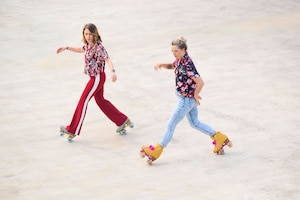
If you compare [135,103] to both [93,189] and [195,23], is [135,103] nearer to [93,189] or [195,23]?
[93,189]

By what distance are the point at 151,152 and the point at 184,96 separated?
35.0 inches

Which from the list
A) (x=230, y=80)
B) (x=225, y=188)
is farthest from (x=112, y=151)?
(x=230, y=80)

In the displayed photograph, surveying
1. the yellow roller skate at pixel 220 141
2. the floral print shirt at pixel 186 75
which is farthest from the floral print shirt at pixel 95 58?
the yellow roller skate at pixel 220 141

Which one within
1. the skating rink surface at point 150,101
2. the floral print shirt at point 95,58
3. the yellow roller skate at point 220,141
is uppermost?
the floral print shirt at point 95,58

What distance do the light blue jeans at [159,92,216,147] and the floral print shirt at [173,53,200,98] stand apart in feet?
0.32

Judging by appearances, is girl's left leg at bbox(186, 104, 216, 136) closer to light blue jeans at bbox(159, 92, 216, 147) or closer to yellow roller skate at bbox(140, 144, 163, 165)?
light blue jeans at bbox(159, 92, 216, 147)

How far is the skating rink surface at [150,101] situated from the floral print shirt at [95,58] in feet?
3.44

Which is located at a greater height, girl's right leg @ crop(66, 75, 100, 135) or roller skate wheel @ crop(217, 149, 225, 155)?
girl's right leg @ crop(66, 75, 100, 135)

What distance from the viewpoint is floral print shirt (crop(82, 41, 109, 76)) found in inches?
423

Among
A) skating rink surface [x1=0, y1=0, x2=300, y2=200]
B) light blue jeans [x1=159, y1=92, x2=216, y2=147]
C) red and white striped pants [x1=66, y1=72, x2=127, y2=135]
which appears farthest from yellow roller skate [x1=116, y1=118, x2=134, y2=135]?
light blue jeans [x1=159, y1=92, x2=216, y2=147]

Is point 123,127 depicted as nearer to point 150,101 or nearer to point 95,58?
point 95,58

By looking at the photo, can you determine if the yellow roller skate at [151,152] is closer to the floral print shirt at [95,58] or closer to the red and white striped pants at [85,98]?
the red and white striped pants at [85,98]

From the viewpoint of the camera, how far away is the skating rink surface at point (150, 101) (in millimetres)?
9469

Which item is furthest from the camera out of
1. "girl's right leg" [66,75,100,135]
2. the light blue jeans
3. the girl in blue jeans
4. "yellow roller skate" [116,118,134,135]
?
"yellow roller skate" [116,118,134,135]
